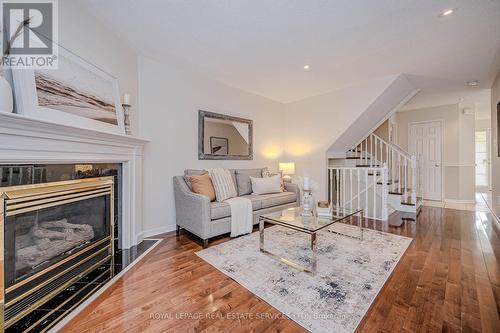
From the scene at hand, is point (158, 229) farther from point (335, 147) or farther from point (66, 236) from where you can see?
point (335, 147)

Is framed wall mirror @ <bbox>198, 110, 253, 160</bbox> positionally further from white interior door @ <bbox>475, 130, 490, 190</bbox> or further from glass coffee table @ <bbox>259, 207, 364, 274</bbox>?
white interior door @ <bbox>475, 130, 490, 190</bbox>

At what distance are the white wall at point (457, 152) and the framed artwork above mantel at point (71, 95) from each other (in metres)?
6.94

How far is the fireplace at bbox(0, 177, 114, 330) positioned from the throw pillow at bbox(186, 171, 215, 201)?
0.95 metres

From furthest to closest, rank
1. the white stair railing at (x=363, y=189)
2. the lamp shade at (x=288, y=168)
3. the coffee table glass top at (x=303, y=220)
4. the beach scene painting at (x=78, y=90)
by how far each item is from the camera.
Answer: the lamp shade at (x=288, y=168)
the white stair railing at (x=363, y=189)
the coffee table glass top at (x=303, y=220)
the beach scene painting at (x=78, y=90)

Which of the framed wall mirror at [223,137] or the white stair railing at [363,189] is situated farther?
the white stair railing at [363,189]

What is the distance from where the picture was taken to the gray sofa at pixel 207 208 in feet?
8.10

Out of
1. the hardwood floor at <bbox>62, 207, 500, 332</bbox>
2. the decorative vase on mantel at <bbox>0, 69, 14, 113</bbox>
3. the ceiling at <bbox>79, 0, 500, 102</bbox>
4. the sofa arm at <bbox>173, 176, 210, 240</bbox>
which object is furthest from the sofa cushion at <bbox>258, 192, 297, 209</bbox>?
the decorative vase on mantel at <bbox>0, 69, 14, 113</bbox>

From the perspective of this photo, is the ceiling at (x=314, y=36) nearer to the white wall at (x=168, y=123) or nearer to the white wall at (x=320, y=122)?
the white wall at (x=168, y=123)

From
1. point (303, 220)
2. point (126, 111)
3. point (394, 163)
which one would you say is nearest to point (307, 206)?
point (303, 220)

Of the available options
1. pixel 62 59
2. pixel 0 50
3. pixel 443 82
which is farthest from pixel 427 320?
pixel 443 82

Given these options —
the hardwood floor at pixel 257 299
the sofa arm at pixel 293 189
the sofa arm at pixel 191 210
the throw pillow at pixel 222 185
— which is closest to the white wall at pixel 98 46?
the sofa arm at pixel 191 210

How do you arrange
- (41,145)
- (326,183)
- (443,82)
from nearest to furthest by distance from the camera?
1. (41,145)
2. (443,82)
3. (326,183)

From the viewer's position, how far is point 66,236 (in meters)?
1.75

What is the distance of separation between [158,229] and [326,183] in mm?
3147
